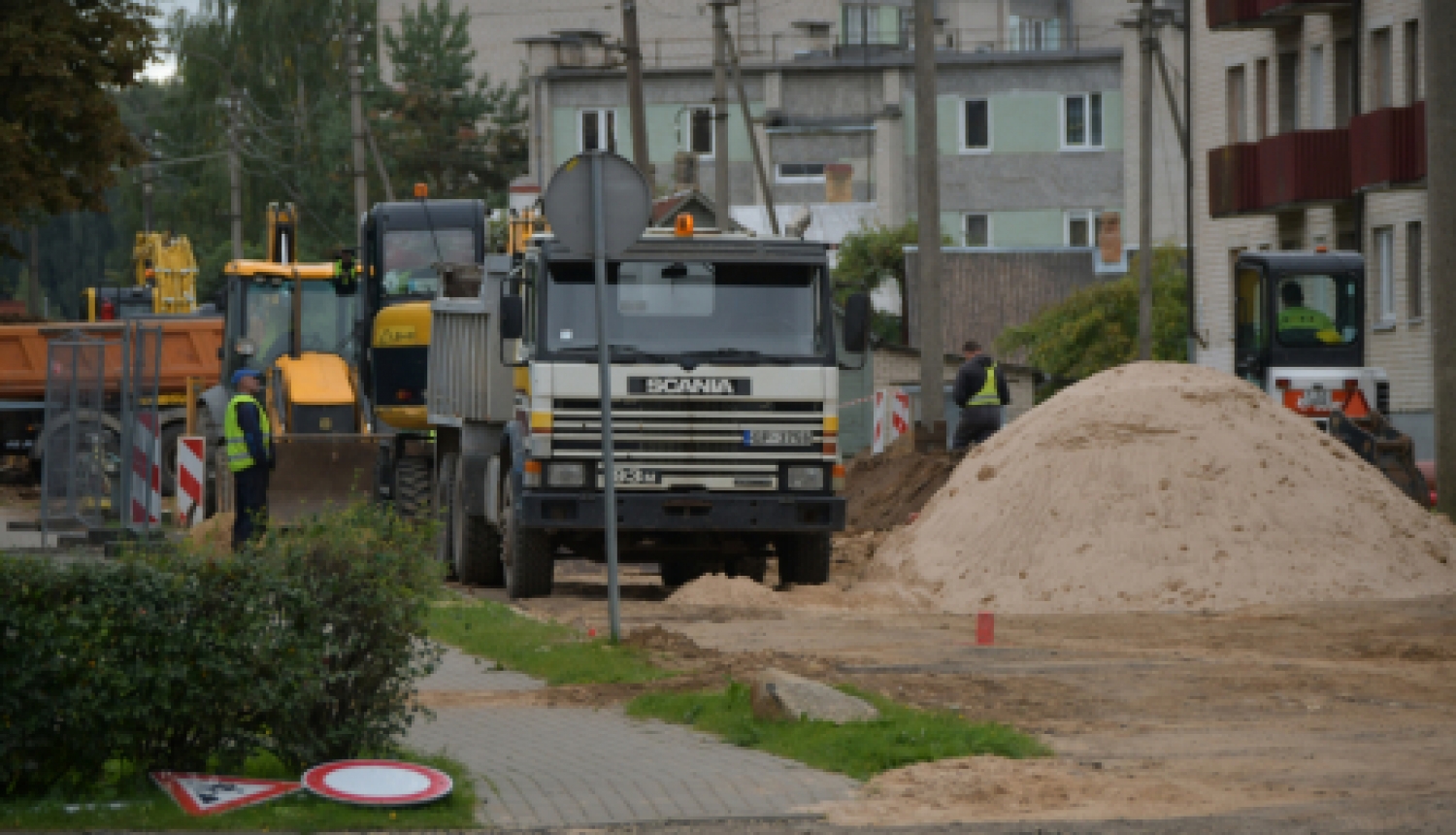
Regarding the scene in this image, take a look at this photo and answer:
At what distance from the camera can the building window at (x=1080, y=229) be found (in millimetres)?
67062

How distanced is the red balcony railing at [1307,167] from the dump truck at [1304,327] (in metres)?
10.9

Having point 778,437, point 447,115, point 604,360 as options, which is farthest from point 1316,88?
point 447,115

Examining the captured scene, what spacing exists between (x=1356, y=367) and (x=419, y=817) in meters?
20.2

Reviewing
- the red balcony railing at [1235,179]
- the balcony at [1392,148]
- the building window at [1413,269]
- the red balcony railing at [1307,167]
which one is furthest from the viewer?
the red balcony railing at [1235,179]

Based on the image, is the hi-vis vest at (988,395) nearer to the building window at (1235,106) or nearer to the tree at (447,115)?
the building window at (1235,106)

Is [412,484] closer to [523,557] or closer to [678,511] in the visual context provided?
[523,557]

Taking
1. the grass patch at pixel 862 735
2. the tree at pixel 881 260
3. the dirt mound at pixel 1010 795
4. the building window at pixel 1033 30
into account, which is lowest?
the dirt mound at pixel 1010 795

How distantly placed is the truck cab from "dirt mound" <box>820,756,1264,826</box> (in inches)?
706

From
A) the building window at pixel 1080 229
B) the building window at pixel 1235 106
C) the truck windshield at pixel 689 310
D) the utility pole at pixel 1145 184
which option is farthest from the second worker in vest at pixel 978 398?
the building window at pixel 1080 229

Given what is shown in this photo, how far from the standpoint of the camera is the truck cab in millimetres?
26938

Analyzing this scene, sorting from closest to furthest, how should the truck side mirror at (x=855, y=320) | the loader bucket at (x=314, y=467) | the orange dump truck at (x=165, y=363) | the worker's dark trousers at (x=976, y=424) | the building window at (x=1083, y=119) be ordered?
the truck side mirror at (x=855, y=320) < the loader bucket at (x=314, y=467) < the worker's dark trousers at (x=976, y=424) < the orange dump truck at (x=165, y=363) < the building window at (x=1083, y=119)

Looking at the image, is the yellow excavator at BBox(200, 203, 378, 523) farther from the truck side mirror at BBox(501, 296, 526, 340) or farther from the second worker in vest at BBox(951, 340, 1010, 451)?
the second worker in vest at BBox(951, 340, 1010, 451)

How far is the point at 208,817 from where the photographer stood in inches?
321

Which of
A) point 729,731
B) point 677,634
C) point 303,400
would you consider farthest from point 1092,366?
point 729,731
